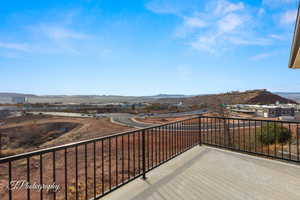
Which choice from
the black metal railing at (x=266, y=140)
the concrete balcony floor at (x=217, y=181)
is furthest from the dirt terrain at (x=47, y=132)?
the concrete balcony floor at (x=217, y=181)

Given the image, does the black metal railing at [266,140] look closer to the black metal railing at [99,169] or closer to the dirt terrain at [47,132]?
the black metal railing at [99,169]

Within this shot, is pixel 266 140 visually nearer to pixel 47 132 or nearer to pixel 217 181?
pixel 217 181

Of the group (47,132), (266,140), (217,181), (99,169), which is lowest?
(47,132)

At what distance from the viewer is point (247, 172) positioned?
8.47 ft

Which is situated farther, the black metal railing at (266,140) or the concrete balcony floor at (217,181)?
the black metal railing at (266,140)

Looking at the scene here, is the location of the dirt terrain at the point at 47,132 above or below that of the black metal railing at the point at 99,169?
below

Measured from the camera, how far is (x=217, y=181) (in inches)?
91.0

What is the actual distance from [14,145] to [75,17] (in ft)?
53.0

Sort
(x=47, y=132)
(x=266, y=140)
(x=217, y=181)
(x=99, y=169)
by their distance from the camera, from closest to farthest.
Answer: (x=217, y=181) → (x=99, y=169) → (x=266, y=140) → (x=47, y=132)

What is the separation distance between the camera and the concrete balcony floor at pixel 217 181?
6.48ft

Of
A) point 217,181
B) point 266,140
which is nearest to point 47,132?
point 266,140

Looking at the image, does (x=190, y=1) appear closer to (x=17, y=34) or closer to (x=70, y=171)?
(x=70, y=171)

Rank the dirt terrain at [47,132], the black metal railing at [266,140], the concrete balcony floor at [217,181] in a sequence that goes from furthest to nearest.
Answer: the dirt terrain at [47,132]
the black metal railing at [266,140]
the concrete balcony floor at [217,181]

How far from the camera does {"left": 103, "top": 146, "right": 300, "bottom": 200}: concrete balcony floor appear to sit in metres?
1.97
